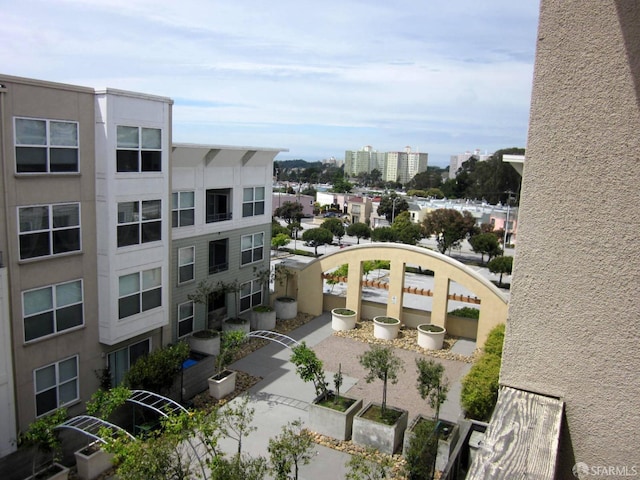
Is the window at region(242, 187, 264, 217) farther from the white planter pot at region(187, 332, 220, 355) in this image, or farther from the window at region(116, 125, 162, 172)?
the window at region(116, 125, 162, 172)

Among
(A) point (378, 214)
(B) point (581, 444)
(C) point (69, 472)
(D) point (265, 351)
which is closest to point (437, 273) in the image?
(D) point (265, 351)

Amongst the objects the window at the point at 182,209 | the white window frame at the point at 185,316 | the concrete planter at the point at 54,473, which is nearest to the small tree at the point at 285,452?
the concrete planter at the point at 54,473

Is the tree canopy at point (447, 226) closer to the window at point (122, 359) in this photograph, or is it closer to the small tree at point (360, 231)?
the small tree at point (360, 231)

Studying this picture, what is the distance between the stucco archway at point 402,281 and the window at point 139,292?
969 cm

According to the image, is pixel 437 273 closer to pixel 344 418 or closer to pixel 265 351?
pixel 265 351

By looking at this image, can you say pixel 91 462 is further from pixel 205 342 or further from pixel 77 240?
pixel 205 342

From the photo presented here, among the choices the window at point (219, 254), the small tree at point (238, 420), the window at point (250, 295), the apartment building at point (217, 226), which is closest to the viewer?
the small tree at point (238, 420)

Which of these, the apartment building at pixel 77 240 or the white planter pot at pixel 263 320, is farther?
the white planter pot at pixel 263 320

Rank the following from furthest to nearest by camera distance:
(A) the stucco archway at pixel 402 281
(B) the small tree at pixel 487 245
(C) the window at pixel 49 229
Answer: (B) the small tree at pixel 487 245 < (A) the stucco archway at pixel 402 281 < (C) the window at pixel 49 229

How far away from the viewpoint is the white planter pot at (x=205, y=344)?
65.1 ft

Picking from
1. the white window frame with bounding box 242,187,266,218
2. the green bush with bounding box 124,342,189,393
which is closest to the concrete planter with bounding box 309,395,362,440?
the green bush with bounding box 124,342,189,393

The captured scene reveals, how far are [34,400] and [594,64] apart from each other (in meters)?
15.0

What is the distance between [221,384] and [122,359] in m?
3.15

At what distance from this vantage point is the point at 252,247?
2458 centimetres
